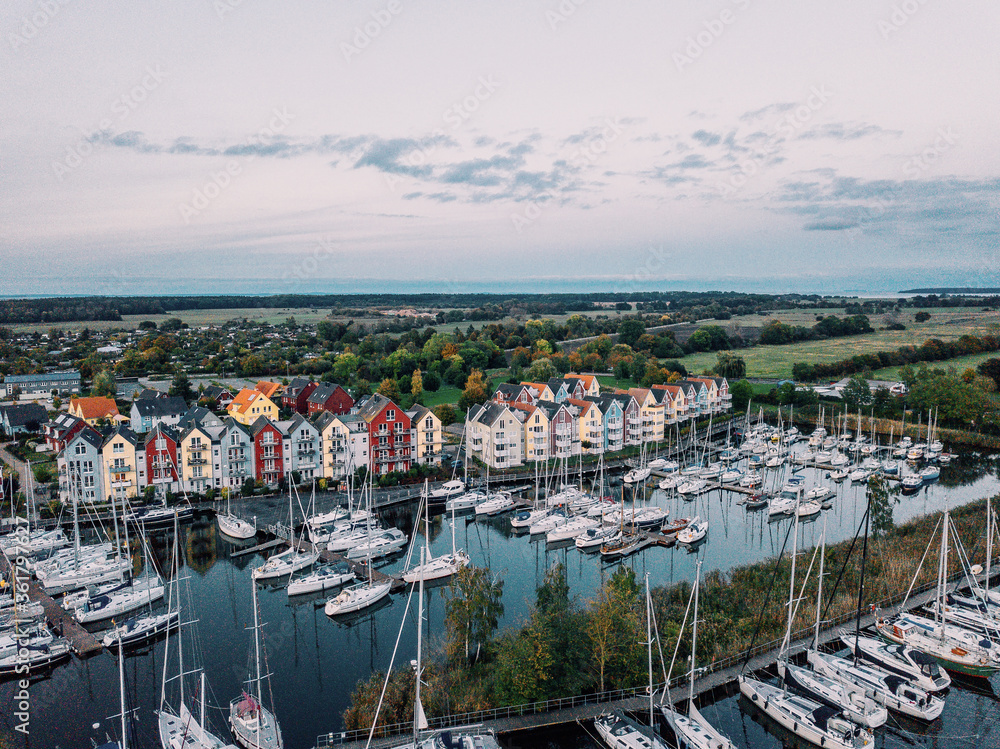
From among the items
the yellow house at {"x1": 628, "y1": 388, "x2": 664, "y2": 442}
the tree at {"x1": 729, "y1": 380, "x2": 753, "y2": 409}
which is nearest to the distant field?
the tree at {"x1": 729, "y1": 380, "x2": 753, "y2": 409}

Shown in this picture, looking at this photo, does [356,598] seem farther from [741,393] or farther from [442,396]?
[741,393]

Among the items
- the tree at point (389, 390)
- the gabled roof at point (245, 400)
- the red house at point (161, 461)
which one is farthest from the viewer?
the tree at point (389, 390)

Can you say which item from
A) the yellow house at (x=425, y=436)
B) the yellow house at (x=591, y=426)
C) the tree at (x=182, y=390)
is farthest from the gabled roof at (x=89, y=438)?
the yellow house at (x=591, y=426)

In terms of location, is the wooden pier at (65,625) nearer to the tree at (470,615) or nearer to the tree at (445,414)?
the tree at (470,615)

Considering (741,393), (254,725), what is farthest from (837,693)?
(741,393)

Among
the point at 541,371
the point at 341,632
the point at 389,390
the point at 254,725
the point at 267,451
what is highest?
the point at 541,371
